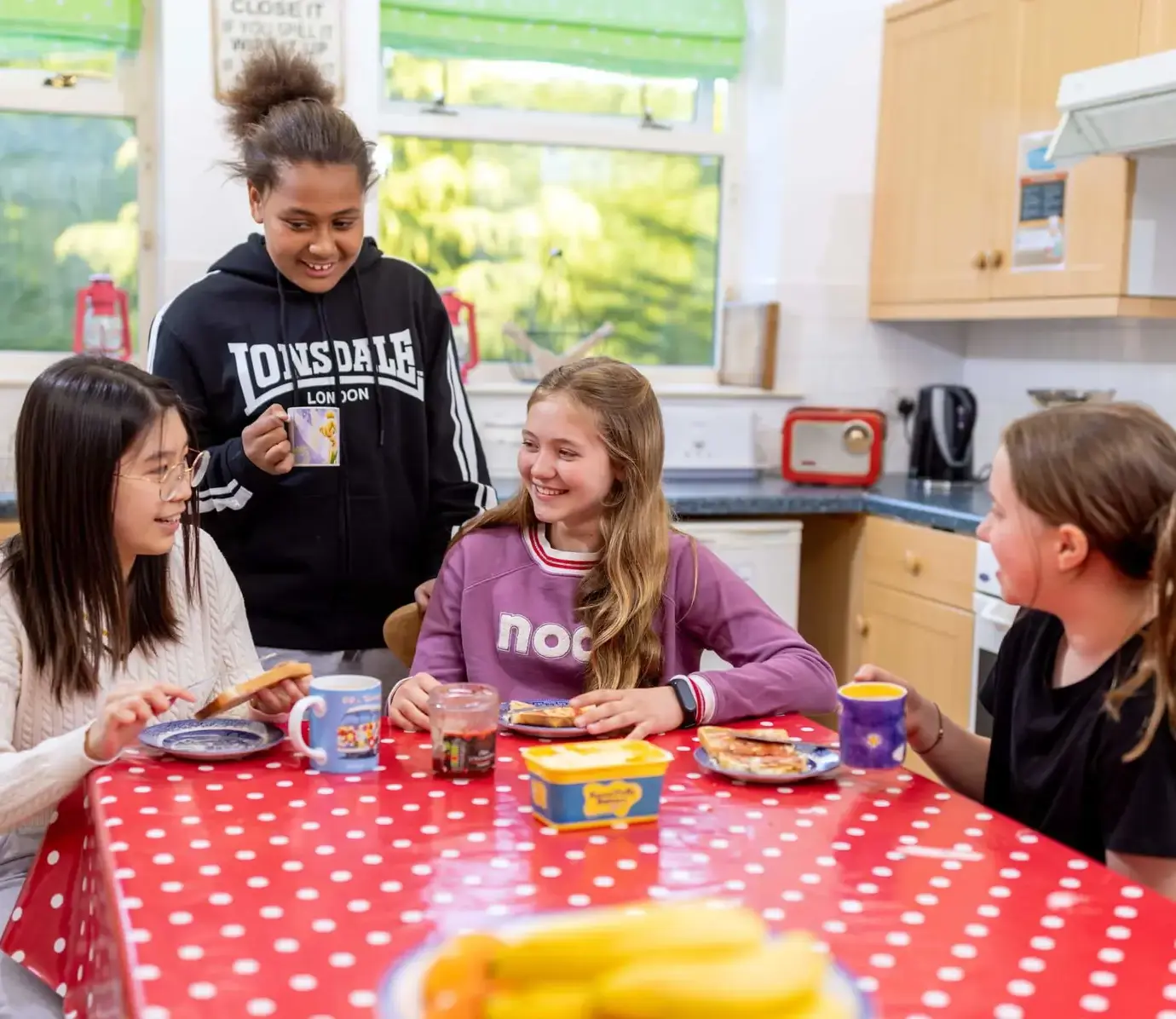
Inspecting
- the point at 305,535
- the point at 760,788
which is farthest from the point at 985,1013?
the point at 305,535

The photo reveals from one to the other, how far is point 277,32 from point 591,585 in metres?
2.31

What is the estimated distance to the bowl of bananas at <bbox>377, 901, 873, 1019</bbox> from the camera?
620 millimetres

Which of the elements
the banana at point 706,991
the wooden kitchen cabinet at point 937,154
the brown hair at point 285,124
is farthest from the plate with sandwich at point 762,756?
the wooden kitchen cabinet at point 937,154

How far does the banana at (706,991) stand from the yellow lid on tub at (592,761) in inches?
27.2

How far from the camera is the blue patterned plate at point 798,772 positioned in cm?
149

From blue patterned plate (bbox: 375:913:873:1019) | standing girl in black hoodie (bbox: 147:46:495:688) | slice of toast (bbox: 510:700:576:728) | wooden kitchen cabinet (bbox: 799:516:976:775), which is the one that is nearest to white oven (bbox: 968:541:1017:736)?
wooden kitchen cabinet (bbox: 799:516:976:775)

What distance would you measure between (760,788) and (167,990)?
71cm

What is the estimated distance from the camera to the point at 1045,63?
11.7 ft

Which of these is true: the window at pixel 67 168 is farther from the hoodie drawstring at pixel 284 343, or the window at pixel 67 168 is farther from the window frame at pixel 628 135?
the hoodie drawstring at pixel 284 343

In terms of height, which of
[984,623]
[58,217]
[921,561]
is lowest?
[984,623]

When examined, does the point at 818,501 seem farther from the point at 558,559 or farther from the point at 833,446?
the point at 558,559

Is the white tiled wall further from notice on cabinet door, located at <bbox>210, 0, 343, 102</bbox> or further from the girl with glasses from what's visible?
the girl with glasses

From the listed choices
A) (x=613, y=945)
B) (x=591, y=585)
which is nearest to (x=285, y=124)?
(x=591, y=585)

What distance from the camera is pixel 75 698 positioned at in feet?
5.57
